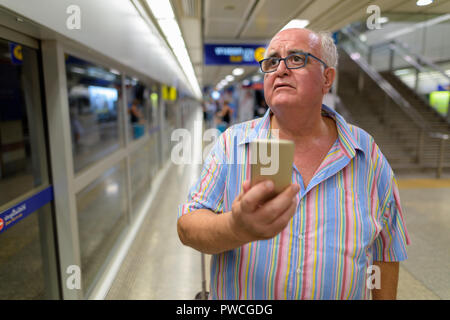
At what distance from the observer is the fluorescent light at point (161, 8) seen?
2.51 metres

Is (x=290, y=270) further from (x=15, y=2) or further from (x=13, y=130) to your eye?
(x=13, y=130)

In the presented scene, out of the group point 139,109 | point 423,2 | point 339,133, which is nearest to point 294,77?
point 339,133

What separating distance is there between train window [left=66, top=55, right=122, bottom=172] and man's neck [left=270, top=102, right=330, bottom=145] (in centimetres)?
645

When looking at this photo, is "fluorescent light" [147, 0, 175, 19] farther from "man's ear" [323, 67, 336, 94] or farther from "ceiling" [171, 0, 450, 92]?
"man's ear" [323, 67, 336, 94]

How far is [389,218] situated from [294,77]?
64 cm

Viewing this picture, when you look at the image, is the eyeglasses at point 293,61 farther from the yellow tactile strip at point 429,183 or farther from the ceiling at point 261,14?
the yellow tactile strip at point 429,183

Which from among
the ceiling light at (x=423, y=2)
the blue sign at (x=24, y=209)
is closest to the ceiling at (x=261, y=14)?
the ceiling light at (x=423, y=2)

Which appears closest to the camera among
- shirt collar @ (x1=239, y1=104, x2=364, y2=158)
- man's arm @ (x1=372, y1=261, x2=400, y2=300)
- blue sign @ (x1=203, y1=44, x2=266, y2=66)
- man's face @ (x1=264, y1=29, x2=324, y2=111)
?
man's face @ (x1=264, y1=29, x2=324, y2=111)

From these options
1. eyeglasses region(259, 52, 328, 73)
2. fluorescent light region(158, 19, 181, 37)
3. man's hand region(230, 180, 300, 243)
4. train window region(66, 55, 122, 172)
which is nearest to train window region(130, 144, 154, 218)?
train window region(66, 55, 122, 172)

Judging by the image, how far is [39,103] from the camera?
6.39ft

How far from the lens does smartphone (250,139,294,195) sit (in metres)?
0.58

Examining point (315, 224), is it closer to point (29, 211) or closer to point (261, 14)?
point (29, 211)

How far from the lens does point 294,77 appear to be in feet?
2.98

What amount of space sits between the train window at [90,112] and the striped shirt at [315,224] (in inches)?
253
